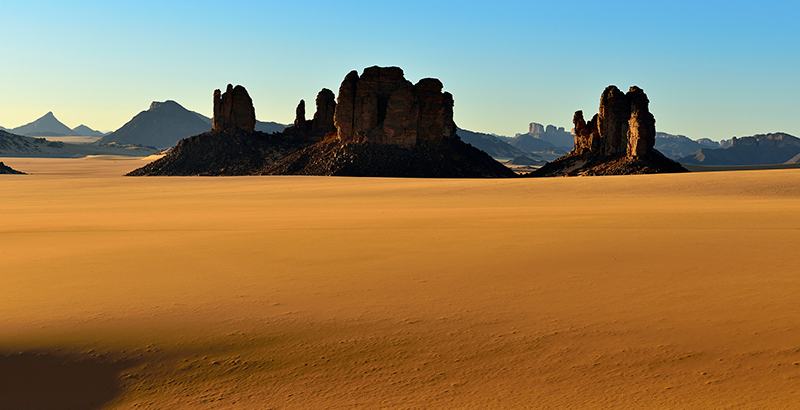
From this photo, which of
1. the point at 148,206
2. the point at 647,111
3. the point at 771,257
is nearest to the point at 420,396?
the point at 771,257

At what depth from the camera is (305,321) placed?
699cm

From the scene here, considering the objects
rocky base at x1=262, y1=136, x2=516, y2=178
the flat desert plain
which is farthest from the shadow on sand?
rocky base at x1=262, y1=136, x2=516, y2=178

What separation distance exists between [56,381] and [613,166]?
62339 mm

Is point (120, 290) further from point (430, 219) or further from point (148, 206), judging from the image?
point (148, 206)

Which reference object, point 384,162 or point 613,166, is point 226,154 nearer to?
point 384,162

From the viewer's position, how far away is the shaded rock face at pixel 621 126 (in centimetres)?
6128

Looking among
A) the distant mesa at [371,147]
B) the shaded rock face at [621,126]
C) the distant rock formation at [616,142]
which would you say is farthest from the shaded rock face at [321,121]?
the shaded rock face at [621,126]

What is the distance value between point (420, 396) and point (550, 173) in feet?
220

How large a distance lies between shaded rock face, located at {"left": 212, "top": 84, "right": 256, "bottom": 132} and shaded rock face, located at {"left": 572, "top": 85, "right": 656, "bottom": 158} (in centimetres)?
4652

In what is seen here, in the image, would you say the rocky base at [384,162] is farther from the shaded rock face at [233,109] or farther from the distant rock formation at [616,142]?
the shaded rock face at [233,109]

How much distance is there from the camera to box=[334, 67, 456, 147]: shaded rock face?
228 feet

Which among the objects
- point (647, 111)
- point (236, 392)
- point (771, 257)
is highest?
point (647, 111)

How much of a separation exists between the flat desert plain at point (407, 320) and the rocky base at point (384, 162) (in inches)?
2021

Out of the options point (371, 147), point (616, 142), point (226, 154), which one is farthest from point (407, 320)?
point (226, 154)
